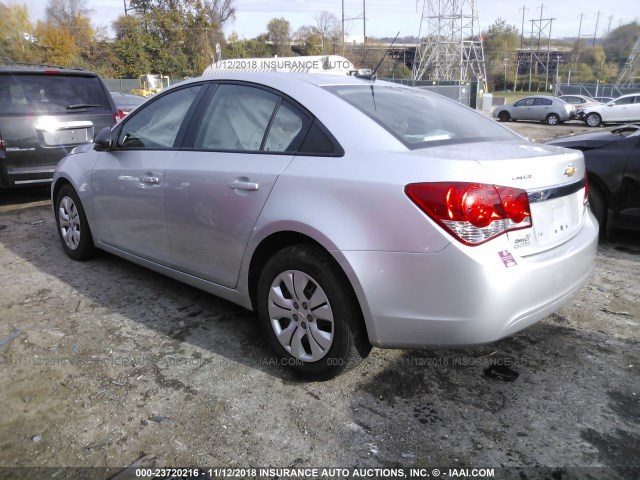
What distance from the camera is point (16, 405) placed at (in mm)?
2695

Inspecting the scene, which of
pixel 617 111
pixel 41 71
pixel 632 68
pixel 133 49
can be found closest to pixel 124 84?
pixel 133 49

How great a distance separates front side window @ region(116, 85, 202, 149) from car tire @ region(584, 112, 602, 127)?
85.8 ft

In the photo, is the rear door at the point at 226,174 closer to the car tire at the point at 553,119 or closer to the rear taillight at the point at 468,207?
the rear taillight at the point at 468,207

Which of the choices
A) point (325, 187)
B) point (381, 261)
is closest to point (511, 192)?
point (381, 261)

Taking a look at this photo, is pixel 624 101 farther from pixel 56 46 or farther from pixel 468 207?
pixel 56 46

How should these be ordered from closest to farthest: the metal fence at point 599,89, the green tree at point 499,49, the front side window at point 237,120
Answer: the front side window at point 237,120 → the metal fence at point 599,89 → the green tree at point 499,49

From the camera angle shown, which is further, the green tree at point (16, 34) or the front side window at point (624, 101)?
the green tree at point (16, 34)

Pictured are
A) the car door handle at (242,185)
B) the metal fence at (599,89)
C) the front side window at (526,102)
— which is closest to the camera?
the car door handle at (242,185)

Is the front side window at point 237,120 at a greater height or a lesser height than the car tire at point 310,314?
greater

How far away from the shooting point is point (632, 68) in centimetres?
5931

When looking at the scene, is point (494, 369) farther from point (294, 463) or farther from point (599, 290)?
point (599, 290)

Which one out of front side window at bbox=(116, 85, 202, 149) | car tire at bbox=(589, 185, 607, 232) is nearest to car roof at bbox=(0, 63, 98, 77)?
front side window at bbox=(116, 85, 202, 149)

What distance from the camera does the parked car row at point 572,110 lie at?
2456 cm

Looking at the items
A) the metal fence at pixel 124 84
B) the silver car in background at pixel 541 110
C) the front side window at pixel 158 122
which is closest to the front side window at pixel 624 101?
the silver car in background at pixel 541 110
